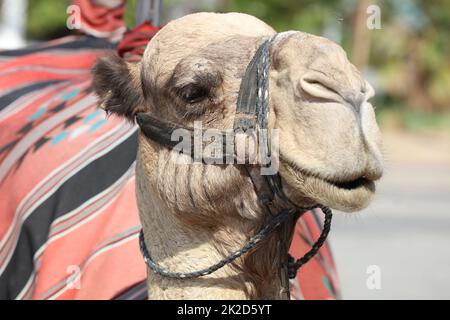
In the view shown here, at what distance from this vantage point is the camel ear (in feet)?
8.05

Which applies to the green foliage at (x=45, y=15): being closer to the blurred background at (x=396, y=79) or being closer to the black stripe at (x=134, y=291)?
the blurred background at (x=396, y=79)

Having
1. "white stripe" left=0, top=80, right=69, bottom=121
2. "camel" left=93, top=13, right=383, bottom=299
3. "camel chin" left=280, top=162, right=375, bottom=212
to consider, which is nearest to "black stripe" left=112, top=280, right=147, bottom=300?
"camel" left=93, top=13, right=383, bottom=299

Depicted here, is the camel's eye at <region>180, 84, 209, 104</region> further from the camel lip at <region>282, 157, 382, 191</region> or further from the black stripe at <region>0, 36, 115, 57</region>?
the black stripe at <region>0, 36, 115, 57</region>

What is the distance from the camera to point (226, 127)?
7.02ft

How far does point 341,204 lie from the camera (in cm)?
195

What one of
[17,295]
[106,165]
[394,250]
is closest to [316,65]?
[106,165]

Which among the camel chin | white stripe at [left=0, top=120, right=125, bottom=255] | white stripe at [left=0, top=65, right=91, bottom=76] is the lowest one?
white stripe at [left=0, top=120, right=125, bottom=255]

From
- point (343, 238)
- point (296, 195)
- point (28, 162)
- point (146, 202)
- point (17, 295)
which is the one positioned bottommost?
point (343, 238)

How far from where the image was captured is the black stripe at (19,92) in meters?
3.80

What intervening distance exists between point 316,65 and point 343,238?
7.21 meters

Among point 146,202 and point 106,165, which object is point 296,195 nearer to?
point 146,202

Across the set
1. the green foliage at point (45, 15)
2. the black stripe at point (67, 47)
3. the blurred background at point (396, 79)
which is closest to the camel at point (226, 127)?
the black stripe at point (67, 47)

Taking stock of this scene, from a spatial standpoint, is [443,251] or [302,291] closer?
[302,291]

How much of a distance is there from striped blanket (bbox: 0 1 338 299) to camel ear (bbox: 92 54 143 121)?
63cm
